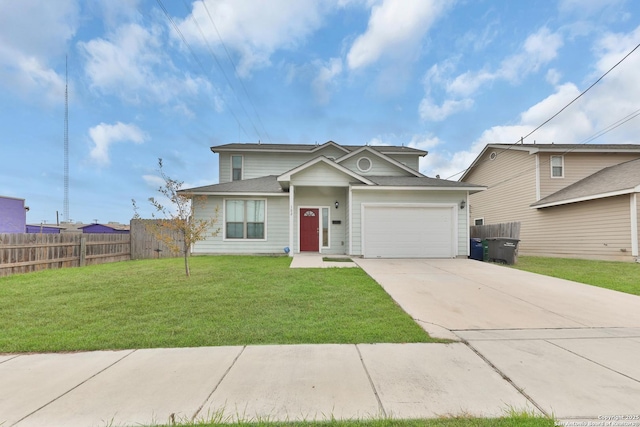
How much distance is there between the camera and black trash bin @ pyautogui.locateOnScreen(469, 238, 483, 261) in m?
12.1

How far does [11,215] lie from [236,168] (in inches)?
527

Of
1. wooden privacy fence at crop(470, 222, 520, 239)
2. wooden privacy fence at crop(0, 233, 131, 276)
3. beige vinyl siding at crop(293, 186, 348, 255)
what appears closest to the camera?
wooden privacy fence at crop(0, 233, 131, 276)

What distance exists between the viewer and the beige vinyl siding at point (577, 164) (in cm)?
1523

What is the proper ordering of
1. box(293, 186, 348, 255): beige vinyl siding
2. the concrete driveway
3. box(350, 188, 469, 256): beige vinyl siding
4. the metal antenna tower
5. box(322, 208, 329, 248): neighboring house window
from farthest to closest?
box(322, 208, 329, 248): neighboring house window < box(293, 186, 348, 255): beige vinyl siding < the metal antenna tower < box(350, 188, 469, 256): beige vinyl siding < the concrete driveway

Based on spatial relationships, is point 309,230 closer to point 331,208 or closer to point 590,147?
point 331,208

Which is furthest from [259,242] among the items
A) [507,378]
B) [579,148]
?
[579,148]

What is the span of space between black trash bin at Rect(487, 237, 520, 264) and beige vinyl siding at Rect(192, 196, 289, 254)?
8.68 metres

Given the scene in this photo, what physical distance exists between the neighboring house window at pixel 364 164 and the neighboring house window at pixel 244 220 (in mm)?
5160

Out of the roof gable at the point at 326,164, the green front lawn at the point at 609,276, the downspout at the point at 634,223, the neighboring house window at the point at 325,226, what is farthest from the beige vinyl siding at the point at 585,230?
the neighboring house window at the point at 325,226

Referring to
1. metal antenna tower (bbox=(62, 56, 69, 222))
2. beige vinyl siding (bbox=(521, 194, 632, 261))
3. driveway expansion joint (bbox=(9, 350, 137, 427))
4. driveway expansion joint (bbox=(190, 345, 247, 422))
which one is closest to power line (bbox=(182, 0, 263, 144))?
metal antenna tower (bbox=(62, 56, 69, 222))

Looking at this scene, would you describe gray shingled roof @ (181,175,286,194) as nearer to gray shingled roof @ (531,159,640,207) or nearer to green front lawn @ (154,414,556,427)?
green front lawn @ (154,414,556,427)

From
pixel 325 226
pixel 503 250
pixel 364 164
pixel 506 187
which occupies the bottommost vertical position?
pixel 503 250

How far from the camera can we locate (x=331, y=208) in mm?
13148

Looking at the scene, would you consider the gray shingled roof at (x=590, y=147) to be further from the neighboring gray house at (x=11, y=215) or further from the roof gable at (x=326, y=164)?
the neighboring gray house at (x=11, y=215)
